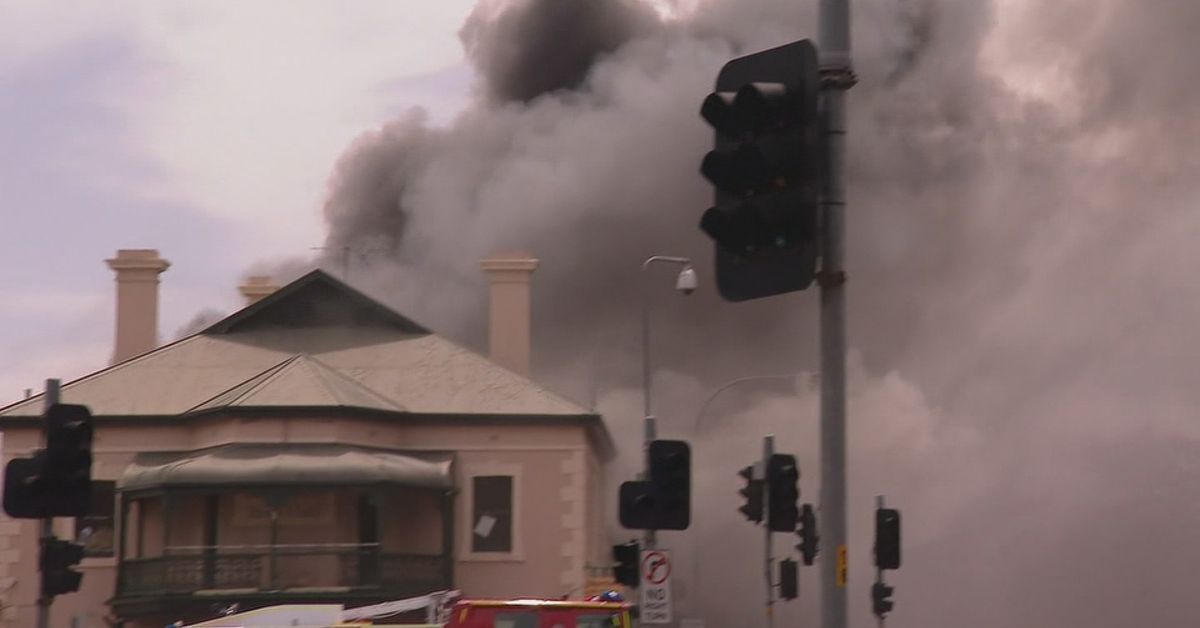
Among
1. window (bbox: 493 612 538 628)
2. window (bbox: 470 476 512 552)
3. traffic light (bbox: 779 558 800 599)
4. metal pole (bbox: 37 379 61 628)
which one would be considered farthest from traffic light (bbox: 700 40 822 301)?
window (bbox: 470 476 512 552)

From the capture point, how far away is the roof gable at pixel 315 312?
54406 millimetres

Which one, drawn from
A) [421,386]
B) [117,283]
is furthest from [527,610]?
[117,283]

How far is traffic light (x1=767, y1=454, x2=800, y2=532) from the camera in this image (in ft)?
89.2

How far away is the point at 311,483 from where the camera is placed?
4822cm

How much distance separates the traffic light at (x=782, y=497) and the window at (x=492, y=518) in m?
23.3

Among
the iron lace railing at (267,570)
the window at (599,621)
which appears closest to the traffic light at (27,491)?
the window at (599,621)

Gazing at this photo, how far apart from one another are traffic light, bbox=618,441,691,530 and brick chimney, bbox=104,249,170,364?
36.2m

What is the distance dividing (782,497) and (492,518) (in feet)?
78.5

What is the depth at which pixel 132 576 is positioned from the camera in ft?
161

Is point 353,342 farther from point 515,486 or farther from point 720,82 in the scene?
point 720,82

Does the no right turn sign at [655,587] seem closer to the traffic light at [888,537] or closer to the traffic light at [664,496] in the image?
the traffic light at [664,496]

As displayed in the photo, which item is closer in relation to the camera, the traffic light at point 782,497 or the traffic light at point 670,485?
the traffic light at point 670,485

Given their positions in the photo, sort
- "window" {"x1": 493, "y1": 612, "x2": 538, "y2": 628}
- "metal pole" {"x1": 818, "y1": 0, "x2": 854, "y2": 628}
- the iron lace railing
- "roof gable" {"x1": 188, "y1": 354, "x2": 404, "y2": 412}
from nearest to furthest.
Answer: "metal pole" {"x1": 818, "y1": 0, "x2": 854, "y2": 628}, "window" {"x1": 493, "y1": 612, "x2": 538, "y2": 628}, the iron lace railing, "roof gable" {"x1": 188, "y1": 354, "x2": 404, "y2": 412}

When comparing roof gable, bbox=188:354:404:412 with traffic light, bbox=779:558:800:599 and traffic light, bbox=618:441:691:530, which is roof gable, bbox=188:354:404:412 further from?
traffic light, bbox=618:441:691:530
